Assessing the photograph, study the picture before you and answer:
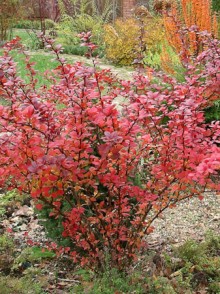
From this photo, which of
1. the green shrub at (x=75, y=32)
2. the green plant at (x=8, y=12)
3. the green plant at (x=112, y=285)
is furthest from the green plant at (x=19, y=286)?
the green plant at (x=8, y=12)

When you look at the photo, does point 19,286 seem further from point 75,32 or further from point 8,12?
point 8,12

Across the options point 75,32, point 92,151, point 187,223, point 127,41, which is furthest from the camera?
point 75,32

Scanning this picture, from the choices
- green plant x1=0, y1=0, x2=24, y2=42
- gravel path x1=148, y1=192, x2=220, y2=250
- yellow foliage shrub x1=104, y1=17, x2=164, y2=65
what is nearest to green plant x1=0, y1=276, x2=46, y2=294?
gravel path x1=148, y1=192, x2=220, y2=250

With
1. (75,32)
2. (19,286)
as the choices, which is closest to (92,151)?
(19,286)

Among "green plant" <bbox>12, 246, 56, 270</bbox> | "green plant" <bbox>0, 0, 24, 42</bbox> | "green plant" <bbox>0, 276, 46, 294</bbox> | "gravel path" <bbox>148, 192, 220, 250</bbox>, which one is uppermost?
"green plant" <bbox>0, 0, 24, 42</bbox>

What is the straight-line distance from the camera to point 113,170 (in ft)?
8.63

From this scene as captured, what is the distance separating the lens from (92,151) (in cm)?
253

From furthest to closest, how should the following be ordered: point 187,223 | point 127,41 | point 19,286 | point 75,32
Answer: point 75,32
point 127,41
point 187,223
point 19,286

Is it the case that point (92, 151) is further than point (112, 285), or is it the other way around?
point (112, 285)

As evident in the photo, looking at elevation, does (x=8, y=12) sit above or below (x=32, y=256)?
above

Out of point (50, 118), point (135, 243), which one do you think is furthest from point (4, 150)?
point (135, 243)

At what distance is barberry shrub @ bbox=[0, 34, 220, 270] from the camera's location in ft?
7.90

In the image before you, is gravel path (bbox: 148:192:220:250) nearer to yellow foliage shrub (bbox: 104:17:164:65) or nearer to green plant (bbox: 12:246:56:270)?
green plant (bbox: 12:246:56:270)

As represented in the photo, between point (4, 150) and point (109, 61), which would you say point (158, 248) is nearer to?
point (4, 150)
